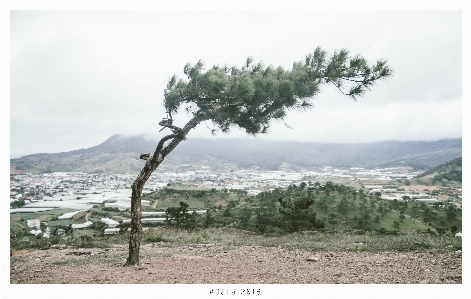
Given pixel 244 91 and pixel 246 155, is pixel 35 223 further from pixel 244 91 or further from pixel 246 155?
pixel 246 155

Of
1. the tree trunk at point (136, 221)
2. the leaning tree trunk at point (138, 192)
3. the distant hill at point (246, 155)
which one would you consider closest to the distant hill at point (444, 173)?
the distant hill at point (246, 155)

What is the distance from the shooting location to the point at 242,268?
5590mm

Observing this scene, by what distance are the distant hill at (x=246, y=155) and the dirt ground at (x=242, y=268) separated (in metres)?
2.90

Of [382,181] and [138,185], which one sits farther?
[382,181]

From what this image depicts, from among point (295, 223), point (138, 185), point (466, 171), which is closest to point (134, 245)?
point (138, 185)

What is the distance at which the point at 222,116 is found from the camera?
259 inches

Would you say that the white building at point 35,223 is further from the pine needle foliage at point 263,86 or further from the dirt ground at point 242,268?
the pine needle foliage at point 263,86

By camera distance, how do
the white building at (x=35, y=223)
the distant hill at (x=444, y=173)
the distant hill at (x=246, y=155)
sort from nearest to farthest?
the white building at (x=35, y=223) → the distant hill at (x=444, y=173) → the distant hill at (x=246, y=155)

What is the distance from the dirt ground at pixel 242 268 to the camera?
4.93 metres

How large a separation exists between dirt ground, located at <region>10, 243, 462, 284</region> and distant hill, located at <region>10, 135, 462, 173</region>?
290cm

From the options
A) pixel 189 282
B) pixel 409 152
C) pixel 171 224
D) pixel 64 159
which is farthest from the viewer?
pixel 409 152

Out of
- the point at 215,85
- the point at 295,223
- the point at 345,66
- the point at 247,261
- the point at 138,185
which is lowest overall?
the point at 295,223

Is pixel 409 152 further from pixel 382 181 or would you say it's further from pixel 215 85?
pixel 215 85

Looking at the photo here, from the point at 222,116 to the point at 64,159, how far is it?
1095 cm
